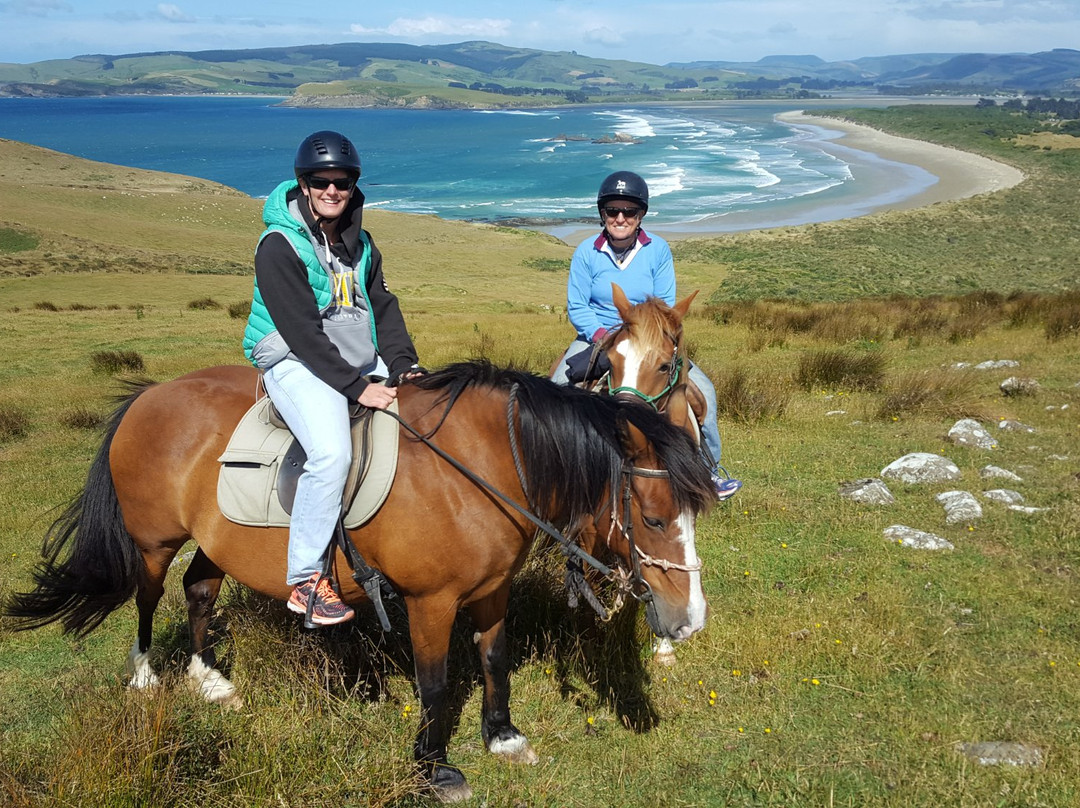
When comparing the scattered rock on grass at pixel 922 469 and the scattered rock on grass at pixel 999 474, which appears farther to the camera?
the scattered rock on grass at pixel 922 469

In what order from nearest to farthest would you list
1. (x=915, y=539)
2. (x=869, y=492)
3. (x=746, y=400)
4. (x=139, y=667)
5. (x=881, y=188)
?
(x=139, y=667) → (x=915, y=539) → (x=869, y=492) → (x=746, y=400) → (x=881, y=188)

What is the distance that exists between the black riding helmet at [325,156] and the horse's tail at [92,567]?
1951 millimetres

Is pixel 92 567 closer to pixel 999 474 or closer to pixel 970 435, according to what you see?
pixel 999 474

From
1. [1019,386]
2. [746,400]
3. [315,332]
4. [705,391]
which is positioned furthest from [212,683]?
[1019,386]

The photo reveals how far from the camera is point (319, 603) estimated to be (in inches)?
148

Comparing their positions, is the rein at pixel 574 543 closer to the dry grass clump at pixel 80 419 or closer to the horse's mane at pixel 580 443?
the horse's mane at pixel 580 443

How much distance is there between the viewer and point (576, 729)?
4.33 m

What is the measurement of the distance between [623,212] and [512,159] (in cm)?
12593

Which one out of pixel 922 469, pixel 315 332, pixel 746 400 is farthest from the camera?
pixel 746 400

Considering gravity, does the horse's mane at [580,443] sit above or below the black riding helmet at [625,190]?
below

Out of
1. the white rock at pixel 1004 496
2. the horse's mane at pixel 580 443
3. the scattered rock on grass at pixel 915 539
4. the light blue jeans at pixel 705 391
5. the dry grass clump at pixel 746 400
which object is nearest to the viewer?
the horse's mane at pixel 580 443

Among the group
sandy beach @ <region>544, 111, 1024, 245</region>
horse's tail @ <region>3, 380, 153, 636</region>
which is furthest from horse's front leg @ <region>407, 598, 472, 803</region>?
sandy beach @ <region>544, 111, 1024, 245</region>

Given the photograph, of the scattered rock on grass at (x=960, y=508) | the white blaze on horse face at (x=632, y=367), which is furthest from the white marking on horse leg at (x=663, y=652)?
the scattered rock on grass at (x=960, y=508)

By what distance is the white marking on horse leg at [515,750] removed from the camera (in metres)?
4.07
